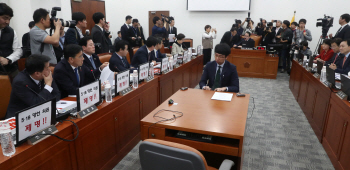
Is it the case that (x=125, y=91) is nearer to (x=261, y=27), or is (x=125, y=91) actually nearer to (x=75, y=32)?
(x=75, y=32)

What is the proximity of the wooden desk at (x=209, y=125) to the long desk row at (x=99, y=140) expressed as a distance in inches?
15.4

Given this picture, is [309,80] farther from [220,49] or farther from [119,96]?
[119,96]

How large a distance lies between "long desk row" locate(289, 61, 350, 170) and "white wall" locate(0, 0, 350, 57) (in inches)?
155

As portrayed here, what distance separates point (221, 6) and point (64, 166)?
6.85m

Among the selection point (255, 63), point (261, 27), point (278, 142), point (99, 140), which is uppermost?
point (261, 27)

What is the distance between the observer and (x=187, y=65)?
4.10 metres

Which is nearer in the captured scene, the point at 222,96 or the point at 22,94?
the point at 22,94

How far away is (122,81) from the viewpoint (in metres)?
2.12

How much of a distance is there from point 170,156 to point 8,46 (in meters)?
2.70

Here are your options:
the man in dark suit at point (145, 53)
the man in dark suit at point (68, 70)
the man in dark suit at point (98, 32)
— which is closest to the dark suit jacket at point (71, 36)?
the man in dark suit at point (98, 32)

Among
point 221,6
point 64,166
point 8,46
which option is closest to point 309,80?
point 64,166

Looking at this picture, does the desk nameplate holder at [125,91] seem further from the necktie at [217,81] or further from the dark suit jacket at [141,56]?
the dark suit jacket at [141,56]

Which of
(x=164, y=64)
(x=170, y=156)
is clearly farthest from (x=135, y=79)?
(x=170, y=156)

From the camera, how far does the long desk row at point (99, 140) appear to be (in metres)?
1.24
